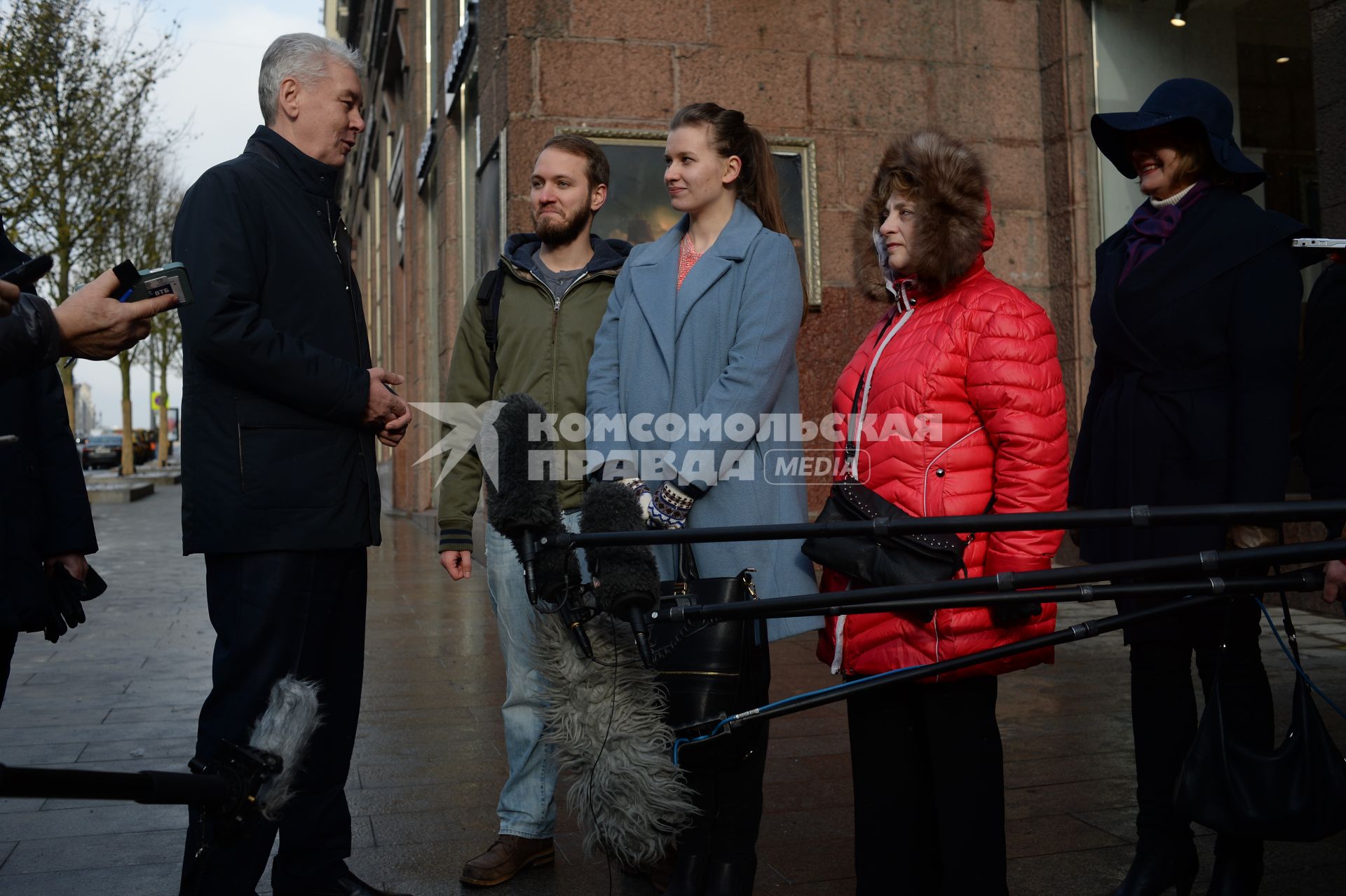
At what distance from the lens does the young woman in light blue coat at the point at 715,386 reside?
119 inches

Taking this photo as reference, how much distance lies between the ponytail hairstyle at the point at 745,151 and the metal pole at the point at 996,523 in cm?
131

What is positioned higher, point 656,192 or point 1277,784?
point 656,192

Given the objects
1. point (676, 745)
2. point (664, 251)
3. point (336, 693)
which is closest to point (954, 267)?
point (664, 251)

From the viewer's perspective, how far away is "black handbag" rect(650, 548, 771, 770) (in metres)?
2.76

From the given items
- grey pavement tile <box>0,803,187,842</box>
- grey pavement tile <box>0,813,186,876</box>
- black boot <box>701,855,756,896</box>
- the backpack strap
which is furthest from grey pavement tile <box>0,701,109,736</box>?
black boot <box>701,855,756,896</box>

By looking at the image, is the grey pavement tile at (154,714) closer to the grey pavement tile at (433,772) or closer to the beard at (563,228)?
the grey pavement tile at (433,772)

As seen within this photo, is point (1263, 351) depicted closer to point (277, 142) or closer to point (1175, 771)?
point (1175, 771)

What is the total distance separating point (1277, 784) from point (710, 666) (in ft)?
3.76

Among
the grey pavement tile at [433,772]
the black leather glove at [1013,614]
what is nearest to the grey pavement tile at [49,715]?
the grey pavement tile at [433,772]

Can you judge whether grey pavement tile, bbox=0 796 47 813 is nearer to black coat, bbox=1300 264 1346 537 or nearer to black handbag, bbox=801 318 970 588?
black handbag, bbox=801 318 970 588

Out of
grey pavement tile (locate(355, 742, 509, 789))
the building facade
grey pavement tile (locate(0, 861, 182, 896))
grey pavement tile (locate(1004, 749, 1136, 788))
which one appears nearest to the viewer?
grey pavement tile (locate(0, 861, 182, 896))

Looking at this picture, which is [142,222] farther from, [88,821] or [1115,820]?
[1115,820]

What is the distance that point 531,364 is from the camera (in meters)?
3.72

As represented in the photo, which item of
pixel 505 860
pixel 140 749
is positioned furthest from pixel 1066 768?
pixel 140 749
